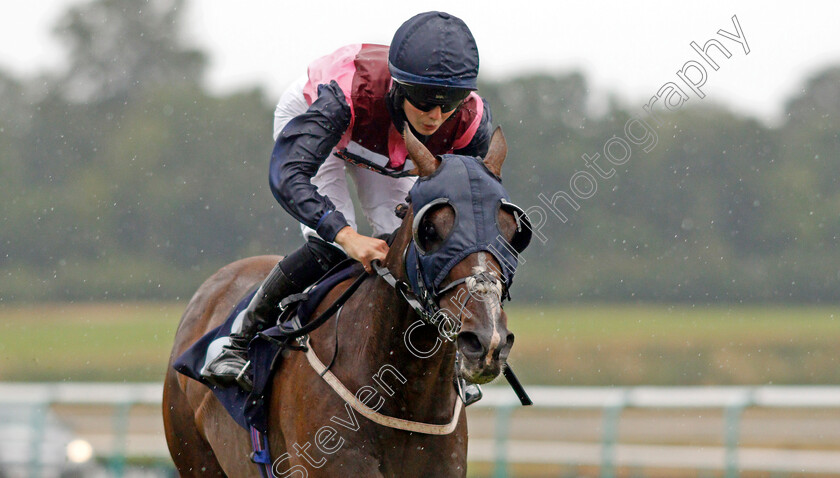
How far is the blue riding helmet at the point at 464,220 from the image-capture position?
2955mm

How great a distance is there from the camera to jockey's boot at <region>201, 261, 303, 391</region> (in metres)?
3.96

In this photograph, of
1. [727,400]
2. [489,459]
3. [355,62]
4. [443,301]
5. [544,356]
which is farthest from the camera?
[544,356]

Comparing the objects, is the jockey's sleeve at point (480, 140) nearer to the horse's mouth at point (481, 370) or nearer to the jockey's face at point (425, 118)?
the jockey's face at point (425, 118)

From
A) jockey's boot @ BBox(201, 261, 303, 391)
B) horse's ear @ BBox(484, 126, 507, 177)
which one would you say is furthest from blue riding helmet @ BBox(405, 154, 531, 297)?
jockey's boot @ BBox(201, 261, 303, 391)

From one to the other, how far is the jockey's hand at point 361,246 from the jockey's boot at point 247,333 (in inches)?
21.4

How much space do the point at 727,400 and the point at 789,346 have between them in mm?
28384

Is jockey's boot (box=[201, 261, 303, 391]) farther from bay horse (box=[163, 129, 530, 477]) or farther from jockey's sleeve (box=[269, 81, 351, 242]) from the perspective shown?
jockey's sleeve (box=[269, 81, 351, 242])

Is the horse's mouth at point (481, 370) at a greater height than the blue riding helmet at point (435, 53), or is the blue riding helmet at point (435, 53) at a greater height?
the blue riding helmet at point (435, 53)

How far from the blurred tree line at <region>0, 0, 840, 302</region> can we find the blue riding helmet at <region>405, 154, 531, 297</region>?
100 ft

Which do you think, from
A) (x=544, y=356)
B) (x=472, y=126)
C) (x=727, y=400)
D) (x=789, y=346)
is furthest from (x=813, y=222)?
(x=472, y=126)

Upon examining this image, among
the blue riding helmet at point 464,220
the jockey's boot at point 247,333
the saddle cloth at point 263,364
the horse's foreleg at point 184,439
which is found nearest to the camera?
the blue riding helmet at point 464,220

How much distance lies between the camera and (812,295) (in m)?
39.9

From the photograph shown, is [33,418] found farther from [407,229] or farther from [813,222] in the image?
[813,222]

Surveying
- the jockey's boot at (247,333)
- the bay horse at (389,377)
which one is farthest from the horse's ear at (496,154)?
the jockey's boot at (247,333)
